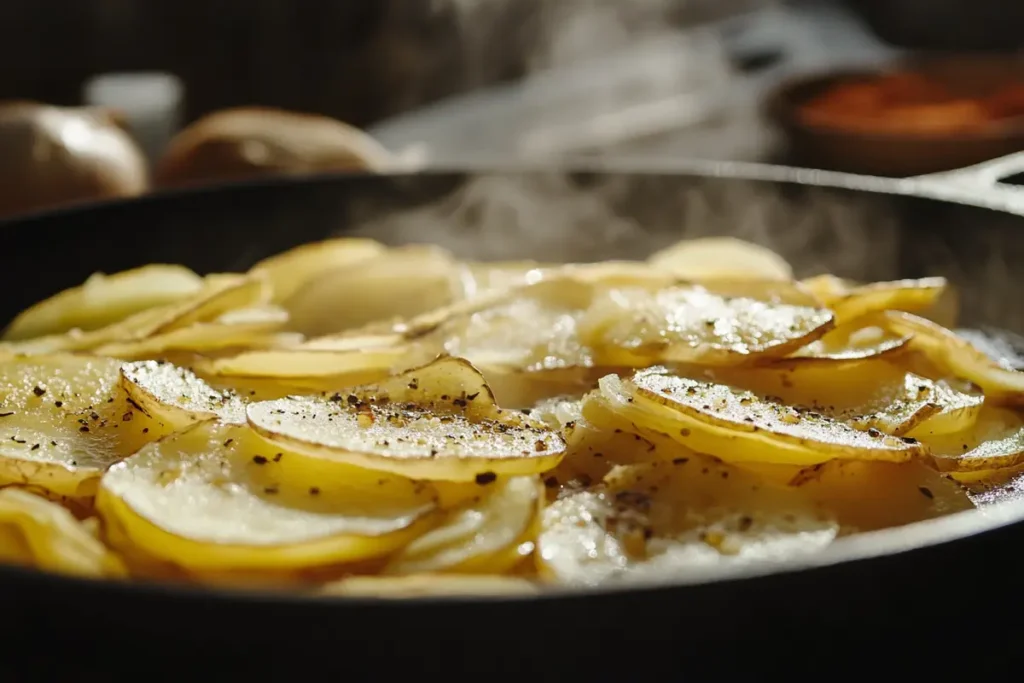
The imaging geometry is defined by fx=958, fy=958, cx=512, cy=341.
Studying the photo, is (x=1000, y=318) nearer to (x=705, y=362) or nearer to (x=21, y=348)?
(x=705, y=362)

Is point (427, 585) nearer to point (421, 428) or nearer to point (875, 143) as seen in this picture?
point (421, 428)

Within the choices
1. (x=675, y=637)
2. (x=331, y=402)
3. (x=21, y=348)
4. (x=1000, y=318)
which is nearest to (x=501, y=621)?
(x=675, y=637)

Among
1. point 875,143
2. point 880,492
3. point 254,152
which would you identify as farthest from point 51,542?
point 875,143

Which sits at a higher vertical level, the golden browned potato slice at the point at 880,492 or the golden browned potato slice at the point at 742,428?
the golden browned potato slice at the point at 742,428

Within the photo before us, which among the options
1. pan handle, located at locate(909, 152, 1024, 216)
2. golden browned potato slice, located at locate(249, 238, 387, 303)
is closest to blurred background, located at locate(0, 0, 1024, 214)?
golden browned potato slice, located at locate(249, 238, 387, 303)

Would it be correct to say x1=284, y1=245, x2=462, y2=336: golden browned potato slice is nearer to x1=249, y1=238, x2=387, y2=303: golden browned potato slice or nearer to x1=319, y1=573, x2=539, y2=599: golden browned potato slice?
x1=249, y1=238, x2=387, y2=303: golden browned potato slice

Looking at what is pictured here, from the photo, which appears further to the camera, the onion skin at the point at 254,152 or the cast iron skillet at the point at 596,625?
the onion skin at the point at 254,152

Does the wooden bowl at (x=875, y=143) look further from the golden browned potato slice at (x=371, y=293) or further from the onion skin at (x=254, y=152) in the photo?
the golden browned potato slice at (x=371, y=293)

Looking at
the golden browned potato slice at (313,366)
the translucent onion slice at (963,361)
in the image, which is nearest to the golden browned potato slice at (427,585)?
the golden browned potato slice at (313,366)
